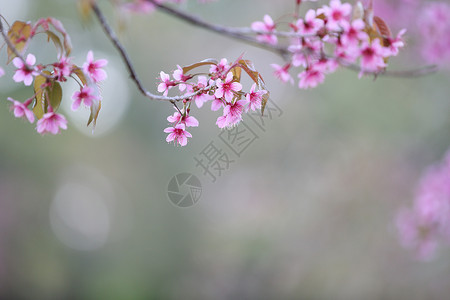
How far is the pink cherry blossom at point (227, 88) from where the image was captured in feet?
3.12

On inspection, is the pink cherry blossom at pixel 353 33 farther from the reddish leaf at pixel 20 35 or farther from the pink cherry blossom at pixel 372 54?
the reddish leaf at pixel 20 35

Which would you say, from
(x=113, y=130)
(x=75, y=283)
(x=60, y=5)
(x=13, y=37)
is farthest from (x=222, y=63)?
(x=113, y=130)

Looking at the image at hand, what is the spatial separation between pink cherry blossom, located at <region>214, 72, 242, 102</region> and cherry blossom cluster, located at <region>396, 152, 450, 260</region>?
2.09m

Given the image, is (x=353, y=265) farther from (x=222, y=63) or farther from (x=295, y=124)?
(x=222, y=63)

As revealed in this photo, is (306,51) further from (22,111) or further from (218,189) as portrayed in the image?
(218,189)

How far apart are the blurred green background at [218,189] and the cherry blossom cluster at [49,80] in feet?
1.36

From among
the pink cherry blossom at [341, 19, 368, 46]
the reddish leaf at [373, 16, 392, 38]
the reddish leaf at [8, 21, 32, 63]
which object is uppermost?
the reddish leaf at [373, 16, 392, 38]

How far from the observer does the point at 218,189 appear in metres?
7.04

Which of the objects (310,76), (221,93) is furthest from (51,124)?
(310,76)

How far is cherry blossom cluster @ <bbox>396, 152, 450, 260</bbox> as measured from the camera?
2.61m

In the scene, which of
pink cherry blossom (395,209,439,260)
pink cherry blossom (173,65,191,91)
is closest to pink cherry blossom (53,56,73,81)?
pink cherry blossom (173,65,191,91)

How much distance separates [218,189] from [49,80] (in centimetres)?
615

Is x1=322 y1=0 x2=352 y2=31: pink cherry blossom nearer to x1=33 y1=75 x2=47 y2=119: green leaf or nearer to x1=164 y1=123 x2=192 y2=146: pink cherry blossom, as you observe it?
x1=164 y1=123 x2=192 y2=146: pink cherry blossom

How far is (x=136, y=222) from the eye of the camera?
870 cm
